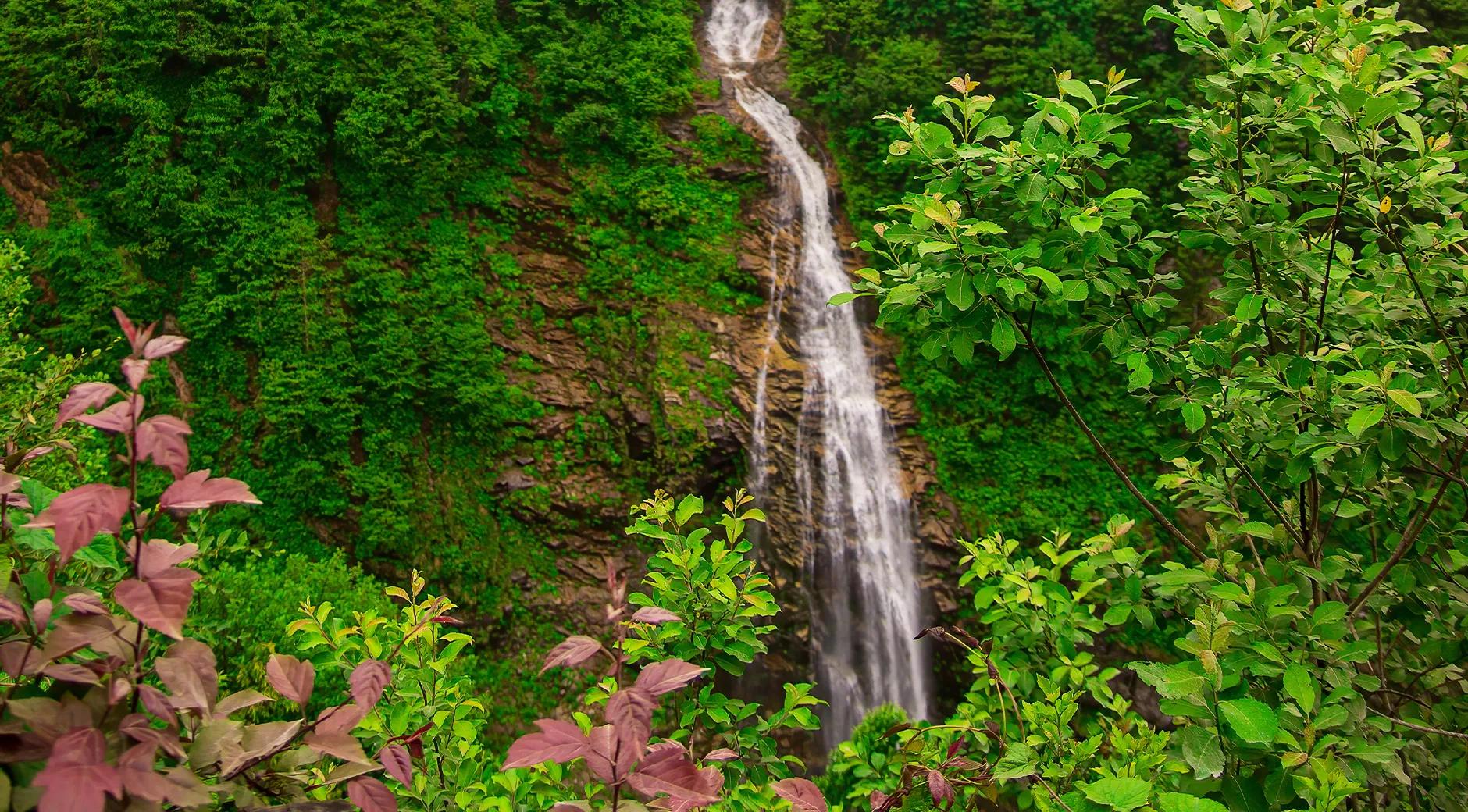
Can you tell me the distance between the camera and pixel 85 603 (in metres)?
1.00

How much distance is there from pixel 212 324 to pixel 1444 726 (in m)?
12.0

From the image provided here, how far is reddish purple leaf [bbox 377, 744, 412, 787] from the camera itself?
118 centimetres

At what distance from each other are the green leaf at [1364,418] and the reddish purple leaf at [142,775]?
258 cm

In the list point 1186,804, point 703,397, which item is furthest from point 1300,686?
point 703,397

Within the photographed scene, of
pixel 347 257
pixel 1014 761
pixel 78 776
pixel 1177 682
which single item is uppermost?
pixel 78 776

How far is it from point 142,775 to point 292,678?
1.12 feet

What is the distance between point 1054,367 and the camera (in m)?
10.8

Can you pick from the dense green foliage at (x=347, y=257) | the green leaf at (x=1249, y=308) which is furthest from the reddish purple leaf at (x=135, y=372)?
the dense green foliage at (x=347, y=257)

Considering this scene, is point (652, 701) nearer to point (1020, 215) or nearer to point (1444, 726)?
point (1020, 215)

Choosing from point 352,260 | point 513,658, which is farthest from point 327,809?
point 352,260

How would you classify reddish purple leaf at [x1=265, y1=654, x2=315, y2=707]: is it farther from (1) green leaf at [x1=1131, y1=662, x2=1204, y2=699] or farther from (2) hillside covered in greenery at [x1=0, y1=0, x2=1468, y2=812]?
(1) green leaf at [x1=1131, y1=662, x2=1204, y2=699]

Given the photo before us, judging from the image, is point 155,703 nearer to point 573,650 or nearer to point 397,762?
point 397,762

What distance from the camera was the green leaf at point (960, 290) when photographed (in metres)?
2.21

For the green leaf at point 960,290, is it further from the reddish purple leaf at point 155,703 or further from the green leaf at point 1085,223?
the reddish purple leaf at point 155,703
